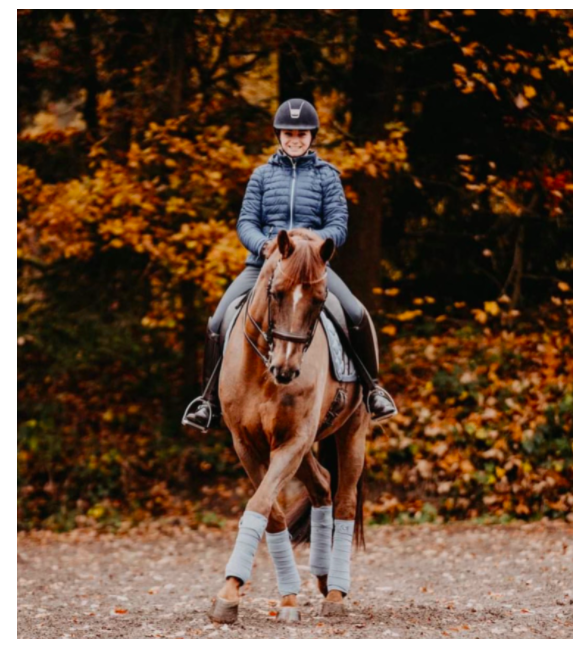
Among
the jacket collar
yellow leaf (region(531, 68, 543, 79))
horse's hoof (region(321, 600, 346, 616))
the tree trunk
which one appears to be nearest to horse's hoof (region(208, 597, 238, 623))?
horse's hoof (region(321, 600, 346, 616))

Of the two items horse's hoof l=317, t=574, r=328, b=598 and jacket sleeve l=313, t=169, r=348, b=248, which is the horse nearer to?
horse's hoof l=317, t=574, r=328, b=598

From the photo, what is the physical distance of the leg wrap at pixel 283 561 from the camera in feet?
21.8

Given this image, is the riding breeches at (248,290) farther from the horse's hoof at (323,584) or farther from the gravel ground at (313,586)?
the gravel ground at (313,586)

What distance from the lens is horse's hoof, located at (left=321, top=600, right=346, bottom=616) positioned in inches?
271

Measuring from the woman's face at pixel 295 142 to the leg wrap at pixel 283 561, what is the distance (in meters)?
2.65

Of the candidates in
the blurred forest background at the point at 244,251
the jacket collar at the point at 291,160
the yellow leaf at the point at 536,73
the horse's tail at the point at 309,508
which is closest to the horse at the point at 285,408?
the horse's tail at the point at 309,508

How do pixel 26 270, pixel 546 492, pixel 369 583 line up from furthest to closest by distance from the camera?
1. pixel 26 270
2. pixel 546 492
3. pixel 369 583

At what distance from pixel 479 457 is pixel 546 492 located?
1.03 metres

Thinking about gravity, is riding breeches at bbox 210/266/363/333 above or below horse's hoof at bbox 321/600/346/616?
above

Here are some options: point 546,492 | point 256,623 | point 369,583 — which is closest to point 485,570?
point 369,583

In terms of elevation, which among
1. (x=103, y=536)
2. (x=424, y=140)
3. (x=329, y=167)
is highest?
(x=424, y=140)

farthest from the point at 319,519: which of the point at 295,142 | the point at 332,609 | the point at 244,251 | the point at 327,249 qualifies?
the point at 244,251

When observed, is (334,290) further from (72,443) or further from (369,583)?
(72,443)

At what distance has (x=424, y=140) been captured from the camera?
15.3 meters
